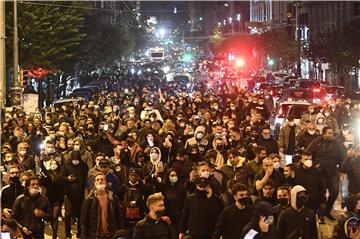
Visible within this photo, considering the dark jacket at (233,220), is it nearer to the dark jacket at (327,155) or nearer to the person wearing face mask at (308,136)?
the dark jacket at (327,155)

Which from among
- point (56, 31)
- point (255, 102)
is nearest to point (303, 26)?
point (56, 31)

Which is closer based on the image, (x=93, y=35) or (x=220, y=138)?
(x=220, y=138)

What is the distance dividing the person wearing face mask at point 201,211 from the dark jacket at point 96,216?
0.85 meters

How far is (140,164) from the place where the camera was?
13930 millimetres

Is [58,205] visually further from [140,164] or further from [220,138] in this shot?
[220,138]

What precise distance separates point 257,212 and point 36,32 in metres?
29.5

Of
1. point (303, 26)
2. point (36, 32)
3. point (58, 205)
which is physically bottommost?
point (58, 205)

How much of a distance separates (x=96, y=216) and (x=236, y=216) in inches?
70.7

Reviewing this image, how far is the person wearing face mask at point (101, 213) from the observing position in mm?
10117

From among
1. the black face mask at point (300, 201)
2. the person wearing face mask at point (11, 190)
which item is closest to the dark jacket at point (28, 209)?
the person wearing face mask at point (11, 190)

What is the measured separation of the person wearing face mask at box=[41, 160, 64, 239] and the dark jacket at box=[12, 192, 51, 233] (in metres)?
2.12

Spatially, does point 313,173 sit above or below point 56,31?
below

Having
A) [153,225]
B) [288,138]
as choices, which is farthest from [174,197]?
[288,138]

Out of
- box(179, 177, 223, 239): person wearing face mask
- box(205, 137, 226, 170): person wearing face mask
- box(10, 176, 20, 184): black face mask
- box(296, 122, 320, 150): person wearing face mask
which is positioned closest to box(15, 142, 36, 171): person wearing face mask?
box(10, 176, 20, 184): black face mask
